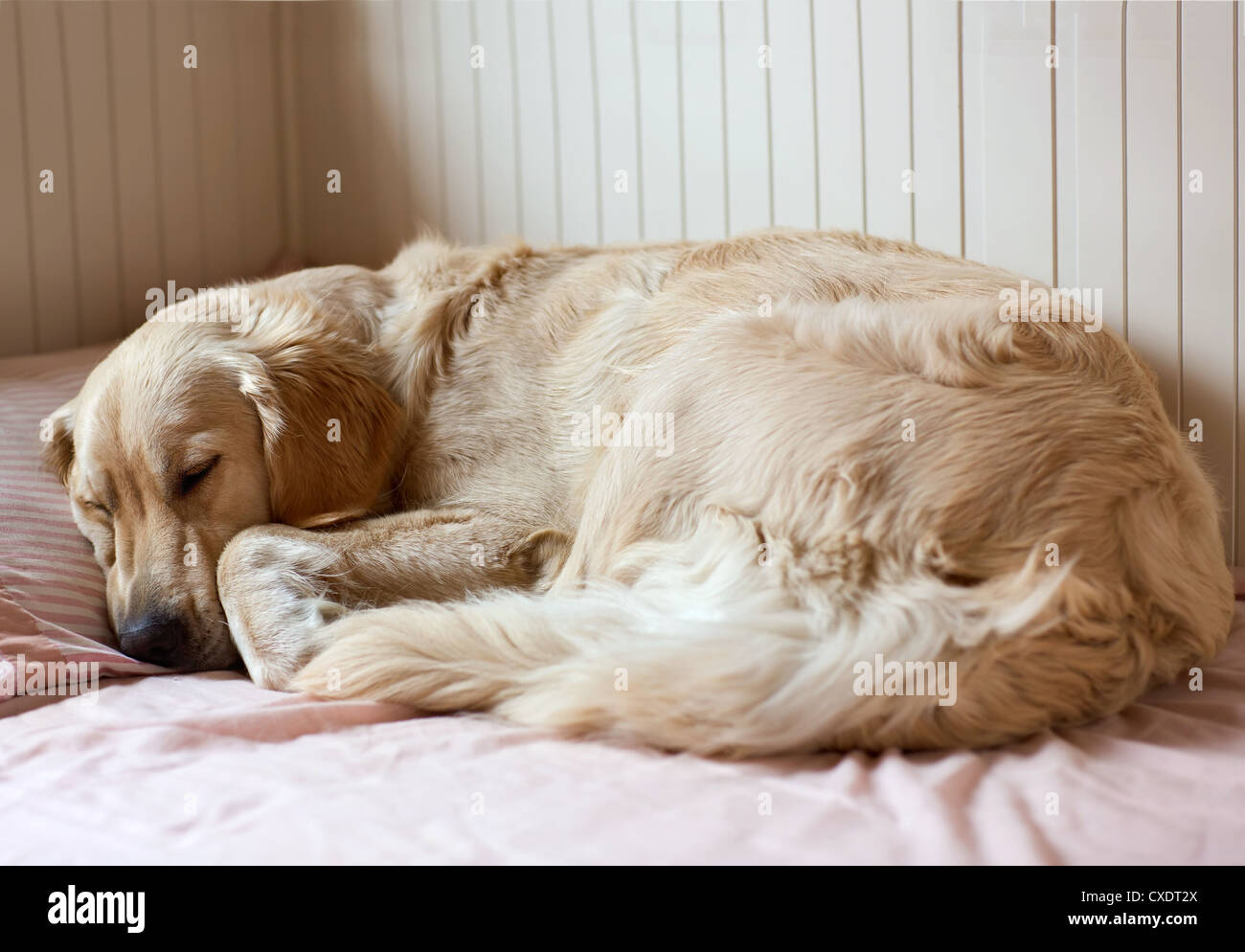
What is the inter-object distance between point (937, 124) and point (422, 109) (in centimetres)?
164

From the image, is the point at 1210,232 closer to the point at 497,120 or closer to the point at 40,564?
the point at 497,120

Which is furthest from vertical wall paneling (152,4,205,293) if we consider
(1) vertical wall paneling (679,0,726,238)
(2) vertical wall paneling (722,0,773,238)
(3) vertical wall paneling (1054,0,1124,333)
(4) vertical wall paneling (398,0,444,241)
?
(3) vertical wall paneling (1054,0,1124,333)

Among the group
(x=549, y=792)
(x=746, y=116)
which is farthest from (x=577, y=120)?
(x=549, y=792)

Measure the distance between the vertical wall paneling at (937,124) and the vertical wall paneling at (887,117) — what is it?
1.0 inches

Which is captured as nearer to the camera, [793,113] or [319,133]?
[793,113]

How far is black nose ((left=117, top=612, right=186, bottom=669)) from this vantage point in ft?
6.19

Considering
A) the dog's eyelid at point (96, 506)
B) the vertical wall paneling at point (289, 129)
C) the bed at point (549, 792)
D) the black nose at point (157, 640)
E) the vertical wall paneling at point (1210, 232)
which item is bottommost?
the bed at point (549, 792)

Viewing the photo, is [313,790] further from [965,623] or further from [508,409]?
[508,409]

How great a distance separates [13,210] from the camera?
2900mm

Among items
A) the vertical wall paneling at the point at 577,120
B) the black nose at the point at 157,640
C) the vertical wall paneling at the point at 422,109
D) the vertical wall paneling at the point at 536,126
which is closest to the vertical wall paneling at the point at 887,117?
the vertical wall paneling at the point at 577,120

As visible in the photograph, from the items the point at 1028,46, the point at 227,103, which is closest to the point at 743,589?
the point at 1028,46

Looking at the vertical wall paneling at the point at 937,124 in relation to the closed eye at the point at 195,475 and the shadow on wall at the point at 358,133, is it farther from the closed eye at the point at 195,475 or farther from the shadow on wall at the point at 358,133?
the closed eye at the point at 195,475

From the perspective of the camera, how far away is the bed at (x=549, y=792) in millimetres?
1136
